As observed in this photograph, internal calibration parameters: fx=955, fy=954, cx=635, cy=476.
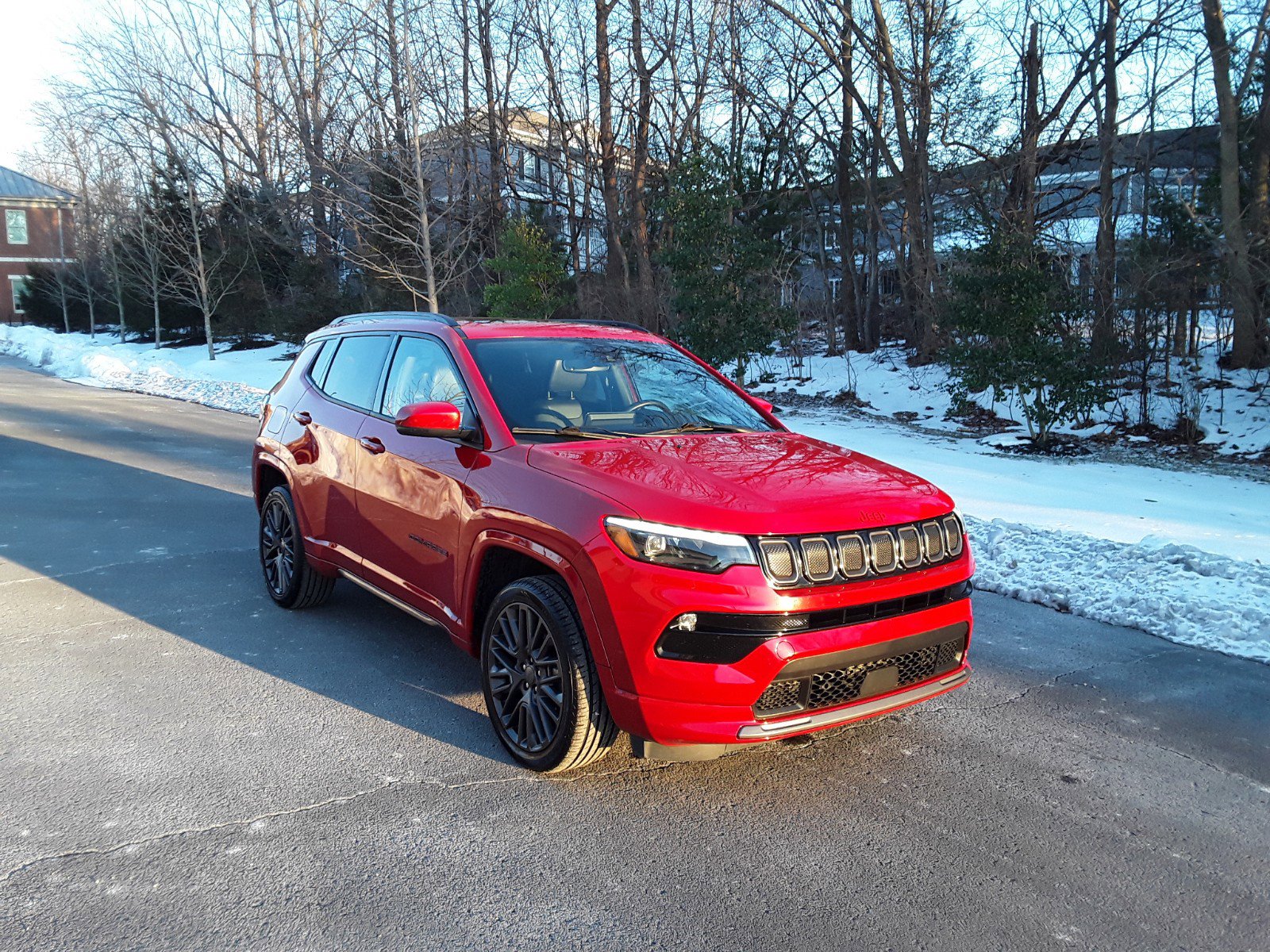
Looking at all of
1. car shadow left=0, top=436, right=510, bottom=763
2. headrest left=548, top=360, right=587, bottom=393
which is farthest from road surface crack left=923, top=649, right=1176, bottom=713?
headrest left=548, top=360, right=587, bottom=393

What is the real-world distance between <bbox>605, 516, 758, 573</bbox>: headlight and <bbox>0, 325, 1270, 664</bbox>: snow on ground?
3.68m

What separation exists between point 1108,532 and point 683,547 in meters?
6.27

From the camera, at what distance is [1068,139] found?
73.9 feet

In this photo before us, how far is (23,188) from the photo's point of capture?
246 ft

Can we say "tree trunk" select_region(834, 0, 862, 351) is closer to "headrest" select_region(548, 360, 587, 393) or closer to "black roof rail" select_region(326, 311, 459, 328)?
"black roof rail" select_region(326, 311, 459, 328)

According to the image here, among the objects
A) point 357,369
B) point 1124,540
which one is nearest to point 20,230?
point 357,369

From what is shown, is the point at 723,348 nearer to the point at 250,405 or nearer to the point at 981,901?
the point at 250,405

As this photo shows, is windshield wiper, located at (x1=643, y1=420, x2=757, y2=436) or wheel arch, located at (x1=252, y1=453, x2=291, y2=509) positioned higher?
windshield wiper, located at (x1=643, y1=420, x2=757, y2=436)

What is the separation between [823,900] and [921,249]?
2063 cm

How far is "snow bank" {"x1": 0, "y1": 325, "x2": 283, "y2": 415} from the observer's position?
2169 cm

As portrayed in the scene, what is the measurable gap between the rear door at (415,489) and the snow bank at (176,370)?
1455 centimetres

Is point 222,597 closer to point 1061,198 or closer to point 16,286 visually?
point 1061,198

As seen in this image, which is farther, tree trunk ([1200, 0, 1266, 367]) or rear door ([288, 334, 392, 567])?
tree trunk ([1200, 0, 1266, 367])

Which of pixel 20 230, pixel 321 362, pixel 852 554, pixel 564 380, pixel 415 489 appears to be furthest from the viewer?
pixel 20 230
